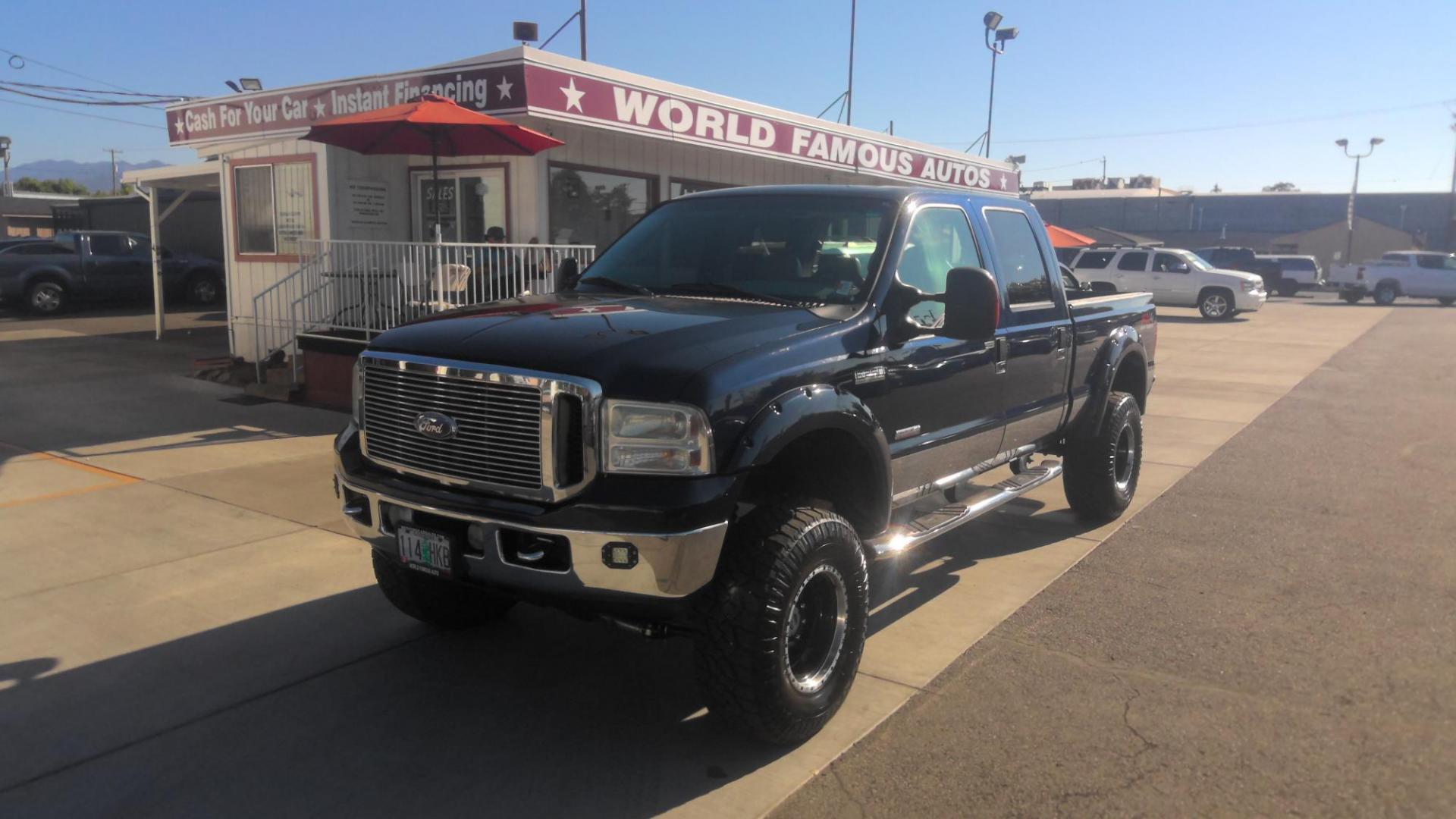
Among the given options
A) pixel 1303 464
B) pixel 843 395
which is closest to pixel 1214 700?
pixel 843 395

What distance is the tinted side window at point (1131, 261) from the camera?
2875cm

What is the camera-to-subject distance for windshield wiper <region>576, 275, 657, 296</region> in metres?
4.68

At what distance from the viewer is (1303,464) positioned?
8.63m

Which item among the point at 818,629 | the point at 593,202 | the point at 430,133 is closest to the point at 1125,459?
the point at 818,629

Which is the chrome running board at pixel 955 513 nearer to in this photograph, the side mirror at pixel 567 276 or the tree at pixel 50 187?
the side mirror at pixel 567 276

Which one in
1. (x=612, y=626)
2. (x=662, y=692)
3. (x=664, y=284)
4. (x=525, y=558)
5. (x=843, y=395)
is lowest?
(x=662, y=692)

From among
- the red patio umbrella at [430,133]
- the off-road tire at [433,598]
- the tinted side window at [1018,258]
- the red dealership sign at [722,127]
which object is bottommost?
the off-road tire at [433,598]

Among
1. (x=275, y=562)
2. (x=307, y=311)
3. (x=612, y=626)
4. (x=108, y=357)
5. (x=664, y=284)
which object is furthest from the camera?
(x=108, y=357)

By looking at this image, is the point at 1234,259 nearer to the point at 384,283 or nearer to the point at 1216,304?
the point at 1216,304

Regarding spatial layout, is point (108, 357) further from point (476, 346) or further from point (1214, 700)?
point (1214, 700)

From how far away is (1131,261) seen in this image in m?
29.0

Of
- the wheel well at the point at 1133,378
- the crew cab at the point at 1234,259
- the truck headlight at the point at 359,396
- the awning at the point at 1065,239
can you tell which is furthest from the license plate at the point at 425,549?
the crew cab at the point at 1234,259

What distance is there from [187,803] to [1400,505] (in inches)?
295

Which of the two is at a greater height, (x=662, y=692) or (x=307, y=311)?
(x=307, y=311)
